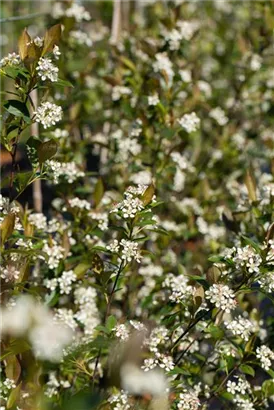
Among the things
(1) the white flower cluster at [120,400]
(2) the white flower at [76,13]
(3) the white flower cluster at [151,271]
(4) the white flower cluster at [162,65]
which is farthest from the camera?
(2) the white flower at [76,13]

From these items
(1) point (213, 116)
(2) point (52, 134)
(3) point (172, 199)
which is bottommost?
(3) point (172, 199)

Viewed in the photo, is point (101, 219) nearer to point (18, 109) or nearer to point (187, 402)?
point (18, 109)

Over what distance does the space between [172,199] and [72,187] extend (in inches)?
26.1

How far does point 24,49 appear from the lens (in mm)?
1366

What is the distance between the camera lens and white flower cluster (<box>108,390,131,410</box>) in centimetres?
123

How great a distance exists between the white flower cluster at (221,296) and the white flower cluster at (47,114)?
Answer: 53cm

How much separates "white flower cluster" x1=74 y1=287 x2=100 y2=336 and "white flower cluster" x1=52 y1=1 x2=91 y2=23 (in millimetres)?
1159

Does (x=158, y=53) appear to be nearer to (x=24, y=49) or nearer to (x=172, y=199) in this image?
(x=172, y=199)

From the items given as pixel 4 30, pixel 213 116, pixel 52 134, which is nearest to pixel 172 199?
pixel 213 116

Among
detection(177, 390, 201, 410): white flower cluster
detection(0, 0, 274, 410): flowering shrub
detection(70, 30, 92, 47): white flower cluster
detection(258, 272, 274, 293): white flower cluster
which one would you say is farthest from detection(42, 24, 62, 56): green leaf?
detection(70, 30, 92, 47): white flower cluster

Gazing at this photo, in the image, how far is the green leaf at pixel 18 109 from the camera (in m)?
1.33

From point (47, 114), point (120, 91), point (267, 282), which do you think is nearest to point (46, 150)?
point (47, 114)

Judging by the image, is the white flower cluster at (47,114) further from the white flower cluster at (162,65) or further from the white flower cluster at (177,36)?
the white flower cluster at (177,36)

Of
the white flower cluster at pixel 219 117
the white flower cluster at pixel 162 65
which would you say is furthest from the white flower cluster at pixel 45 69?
the white flower cluster at pixel 219 117
